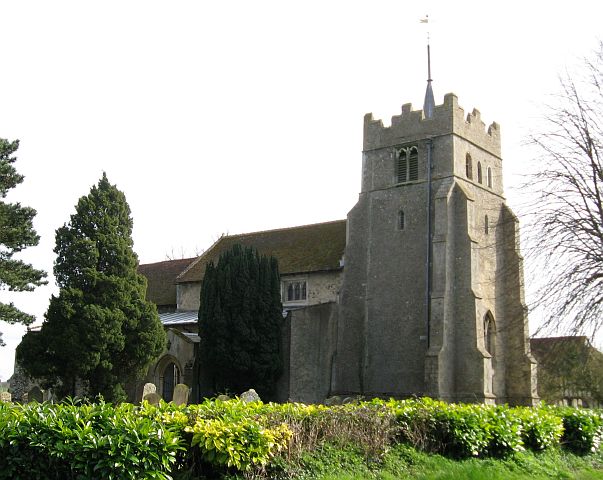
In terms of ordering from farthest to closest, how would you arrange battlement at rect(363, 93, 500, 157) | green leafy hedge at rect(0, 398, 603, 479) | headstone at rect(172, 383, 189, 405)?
battlement at rect(363, 93, 500, 157) → headstone at rect(172, 383, 189, 405) → green leafy hedge at rect(0, 398, 603, 479)

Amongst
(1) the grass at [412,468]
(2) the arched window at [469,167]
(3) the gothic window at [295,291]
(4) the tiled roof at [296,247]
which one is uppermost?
(2) the arched window at [469,167]

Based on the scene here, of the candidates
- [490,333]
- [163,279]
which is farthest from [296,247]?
[490,333]

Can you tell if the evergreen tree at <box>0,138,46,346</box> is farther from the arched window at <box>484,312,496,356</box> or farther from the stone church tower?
the arched window at <box>484,312,496,356</box>

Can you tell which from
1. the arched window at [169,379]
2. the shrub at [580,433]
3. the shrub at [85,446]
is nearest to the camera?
the shrub at [85,446]

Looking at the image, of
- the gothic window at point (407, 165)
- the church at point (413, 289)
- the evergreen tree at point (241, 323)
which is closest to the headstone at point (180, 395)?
the evergreen tree at point (241, 323)

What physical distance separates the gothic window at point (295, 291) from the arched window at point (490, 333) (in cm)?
766

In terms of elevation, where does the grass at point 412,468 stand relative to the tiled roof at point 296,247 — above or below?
below

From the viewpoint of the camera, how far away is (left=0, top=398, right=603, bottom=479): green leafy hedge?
30.0ft

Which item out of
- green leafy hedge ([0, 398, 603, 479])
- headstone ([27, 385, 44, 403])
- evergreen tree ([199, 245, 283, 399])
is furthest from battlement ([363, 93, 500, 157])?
green leafy hedge ([0, 398, 603, 479])

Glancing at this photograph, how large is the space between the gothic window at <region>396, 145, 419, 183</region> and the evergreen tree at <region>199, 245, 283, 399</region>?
646 centimetres

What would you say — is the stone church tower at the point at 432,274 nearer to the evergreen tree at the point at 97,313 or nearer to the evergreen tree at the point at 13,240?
the evergreen tree at the point at 97,313

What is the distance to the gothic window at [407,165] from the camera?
97.7ft

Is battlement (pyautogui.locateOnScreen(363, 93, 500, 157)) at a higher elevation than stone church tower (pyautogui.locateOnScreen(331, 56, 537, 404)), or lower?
higher

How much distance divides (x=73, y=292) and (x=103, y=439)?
54.0ft
